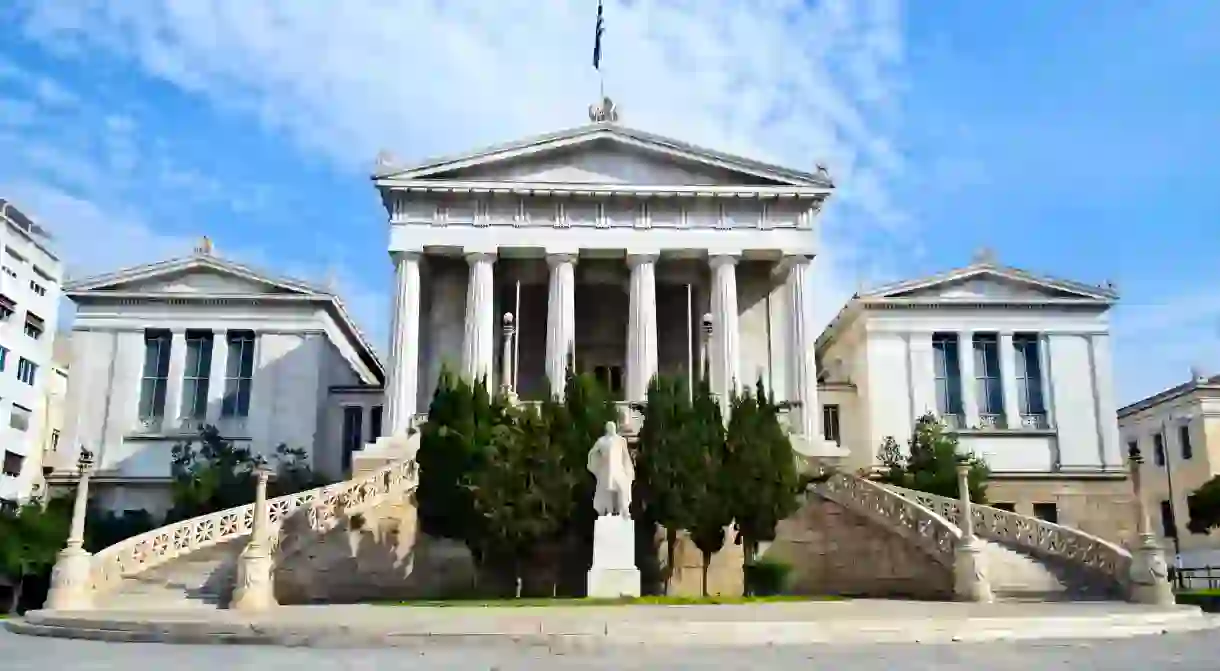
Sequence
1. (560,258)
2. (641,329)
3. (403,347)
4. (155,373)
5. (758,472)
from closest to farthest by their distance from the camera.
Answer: (758,472)
(403,347)
(641,329)
(560,258)
(155,373)

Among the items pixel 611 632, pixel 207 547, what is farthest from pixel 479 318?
pixel 611 632

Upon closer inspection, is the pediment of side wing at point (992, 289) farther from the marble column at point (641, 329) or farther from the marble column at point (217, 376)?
the marble column at point (217, 376)

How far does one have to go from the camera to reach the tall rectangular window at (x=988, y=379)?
45031mm

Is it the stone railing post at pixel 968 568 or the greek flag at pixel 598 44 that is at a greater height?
the greek flag at pixel 598 44

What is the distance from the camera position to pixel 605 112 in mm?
42875

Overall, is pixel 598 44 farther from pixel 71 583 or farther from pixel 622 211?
pixel 71 583

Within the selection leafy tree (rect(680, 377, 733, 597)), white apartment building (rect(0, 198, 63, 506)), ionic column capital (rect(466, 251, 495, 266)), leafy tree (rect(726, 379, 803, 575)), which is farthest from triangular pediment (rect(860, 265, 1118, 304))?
white apartment building (rect(0, 198, 63, 506))

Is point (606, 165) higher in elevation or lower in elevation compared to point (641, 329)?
Result: higher

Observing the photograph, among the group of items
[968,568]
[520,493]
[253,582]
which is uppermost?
[520,493]

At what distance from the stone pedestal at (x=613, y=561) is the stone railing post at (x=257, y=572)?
→ 7.13 m

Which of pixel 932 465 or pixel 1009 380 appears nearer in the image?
pixel 932 465

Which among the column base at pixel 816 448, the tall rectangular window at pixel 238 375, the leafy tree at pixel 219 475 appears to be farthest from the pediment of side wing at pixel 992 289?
the tall rectangular window at pixel 238 375

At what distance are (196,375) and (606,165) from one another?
20136mm

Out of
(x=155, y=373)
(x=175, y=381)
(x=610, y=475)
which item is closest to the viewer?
(x=610, y=475)
